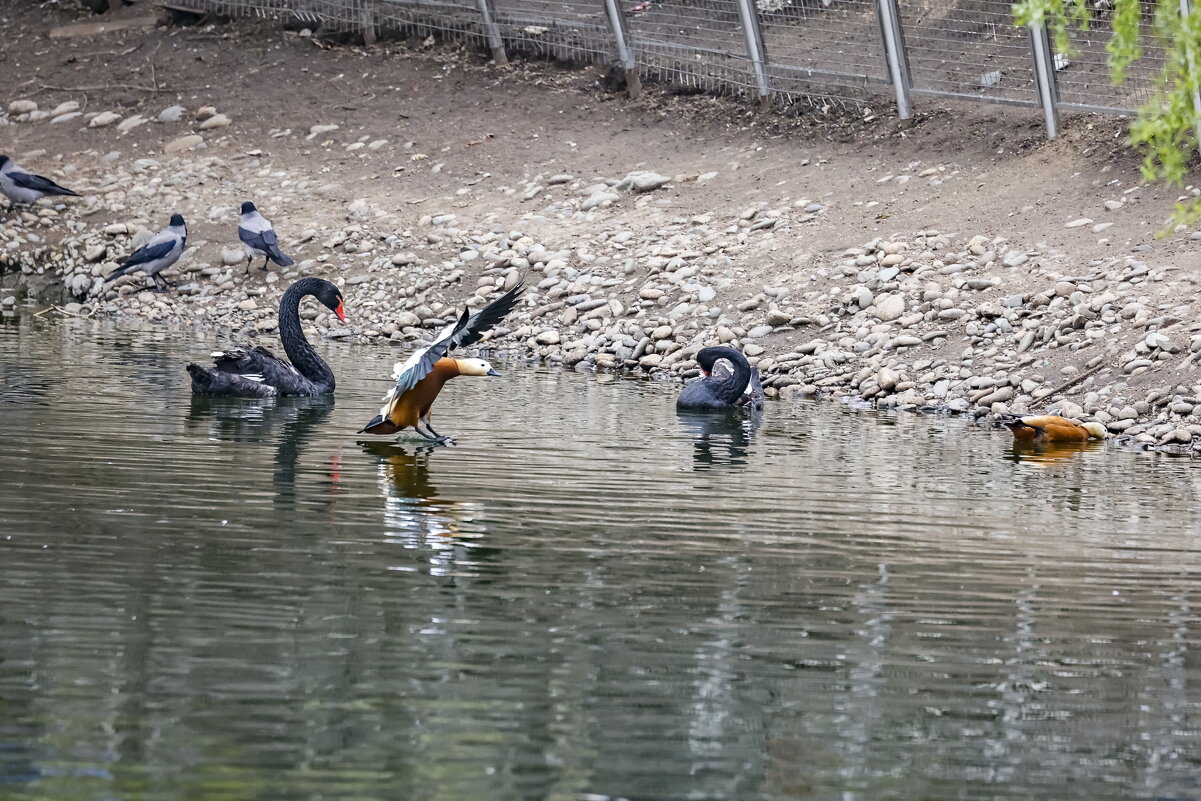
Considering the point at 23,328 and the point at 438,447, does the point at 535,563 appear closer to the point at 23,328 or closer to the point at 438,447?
the point at 438,447

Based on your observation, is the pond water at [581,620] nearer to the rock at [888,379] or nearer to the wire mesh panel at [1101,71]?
the rock at [888,379]

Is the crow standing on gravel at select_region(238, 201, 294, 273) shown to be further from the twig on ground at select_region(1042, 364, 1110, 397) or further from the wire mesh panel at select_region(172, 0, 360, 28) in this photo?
the twig on ground at select_region(1042, 364, 1110, 397)

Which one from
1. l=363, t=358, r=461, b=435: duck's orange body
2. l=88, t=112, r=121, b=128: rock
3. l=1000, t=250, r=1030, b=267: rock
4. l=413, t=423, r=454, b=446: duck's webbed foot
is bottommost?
l=413, t=423, r=454, b=446: duck's webbed foot

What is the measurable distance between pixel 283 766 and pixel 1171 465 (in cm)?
782

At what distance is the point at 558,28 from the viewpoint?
76.4 feet

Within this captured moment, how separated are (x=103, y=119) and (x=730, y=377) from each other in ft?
46.6

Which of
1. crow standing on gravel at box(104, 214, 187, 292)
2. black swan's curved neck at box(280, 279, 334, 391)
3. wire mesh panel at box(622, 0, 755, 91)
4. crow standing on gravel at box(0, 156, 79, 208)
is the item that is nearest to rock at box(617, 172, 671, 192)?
wire mesh panel at box(622, 0, 755, 91)

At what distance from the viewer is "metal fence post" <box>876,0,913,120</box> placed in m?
19.2

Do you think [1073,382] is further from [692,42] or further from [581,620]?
[692,42]

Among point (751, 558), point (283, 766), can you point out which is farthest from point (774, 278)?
point (283, 766)

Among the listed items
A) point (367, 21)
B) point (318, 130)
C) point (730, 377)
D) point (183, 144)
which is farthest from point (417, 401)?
point (367, 21)

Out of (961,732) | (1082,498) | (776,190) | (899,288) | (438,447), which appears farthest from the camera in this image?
(776,190)

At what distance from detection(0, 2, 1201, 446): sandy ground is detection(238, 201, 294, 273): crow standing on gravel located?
48 centimetres

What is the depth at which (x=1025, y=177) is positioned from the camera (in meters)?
17.4
